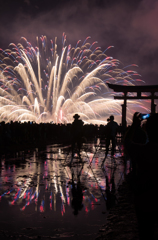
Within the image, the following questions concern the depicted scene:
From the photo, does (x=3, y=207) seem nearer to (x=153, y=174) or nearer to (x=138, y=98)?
(x=153, y=174)

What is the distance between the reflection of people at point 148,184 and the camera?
2410mm

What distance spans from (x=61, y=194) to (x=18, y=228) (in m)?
2.24

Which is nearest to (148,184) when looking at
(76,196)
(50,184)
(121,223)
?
(121,223)

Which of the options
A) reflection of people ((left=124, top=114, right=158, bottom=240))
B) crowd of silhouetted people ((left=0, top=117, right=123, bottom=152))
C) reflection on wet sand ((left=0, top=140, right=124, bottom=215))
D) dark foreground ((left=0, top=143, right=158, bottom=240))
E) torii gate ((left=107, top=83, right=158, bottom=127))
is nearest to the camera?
reflection of people ((left=124, top=114, right=158, bottom=240))

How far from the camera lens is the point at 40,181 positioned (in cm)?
800

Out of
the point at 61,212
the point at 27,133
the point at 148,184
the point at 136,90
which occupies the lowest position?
the point at 61,212

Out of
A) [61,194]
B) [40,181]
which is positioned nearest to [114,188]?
[61,194]

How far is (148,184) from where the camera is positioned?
247 centimetres

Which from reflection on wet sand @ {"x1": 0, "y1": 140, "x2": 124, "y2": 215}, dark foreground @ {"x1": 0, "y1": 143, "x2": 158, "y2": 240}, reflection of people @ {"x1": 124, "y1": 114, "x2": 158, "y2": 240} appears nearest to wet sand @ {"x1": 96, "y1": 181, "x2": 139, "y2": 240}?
dark foreground @ {"x1": 0, "y1": 143, "x2": 158, "y2": 240}

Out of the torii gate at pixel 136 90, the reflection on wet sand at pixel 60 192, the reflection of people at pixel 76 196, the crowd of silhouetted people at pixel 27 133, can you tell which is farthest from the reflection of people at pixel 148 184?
the torii gate at pixel 136 90

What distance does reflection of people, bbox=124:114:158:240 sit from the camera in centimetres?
241

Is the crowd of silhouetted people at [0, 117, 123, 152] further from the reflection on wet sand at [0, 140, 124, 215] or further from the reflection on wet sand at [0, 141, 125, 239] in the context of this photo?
the reflection on wet sand at [0, 141, 125, 239]

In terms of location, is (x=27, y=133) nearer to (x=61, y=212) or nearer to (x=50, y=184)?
(x=50, y=184)

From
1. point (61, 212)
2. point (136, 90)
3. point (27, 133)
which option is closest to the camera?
point (61, 212)
